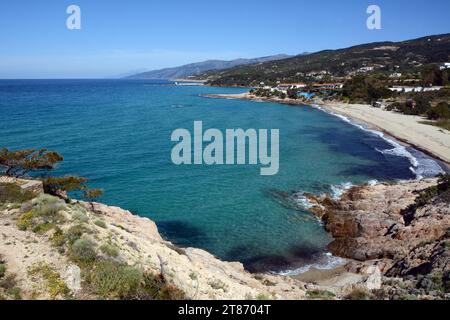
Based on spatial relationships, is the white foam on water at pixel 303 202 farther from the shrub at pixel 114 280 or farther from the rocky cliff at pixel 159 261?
the shrub at pixel 114 280

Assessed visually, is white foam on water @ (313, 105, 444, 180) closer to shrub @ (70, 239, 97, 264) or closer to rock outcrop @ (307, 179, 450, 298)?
rock outcrop @ (307, 179, 450, 298)

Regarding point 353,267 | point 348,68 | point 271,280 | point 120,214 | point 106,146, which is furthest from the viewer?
point 348,68

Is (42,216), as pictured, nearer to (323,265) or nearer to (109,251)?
(109,251)

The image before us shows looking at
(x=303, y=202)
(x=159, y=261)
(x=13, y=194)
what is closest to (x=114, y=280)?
(x=159, y=261)

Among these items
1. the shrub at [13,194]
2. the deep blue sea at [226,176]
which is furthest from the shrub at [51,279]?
the deep blue sea at [226,176]
